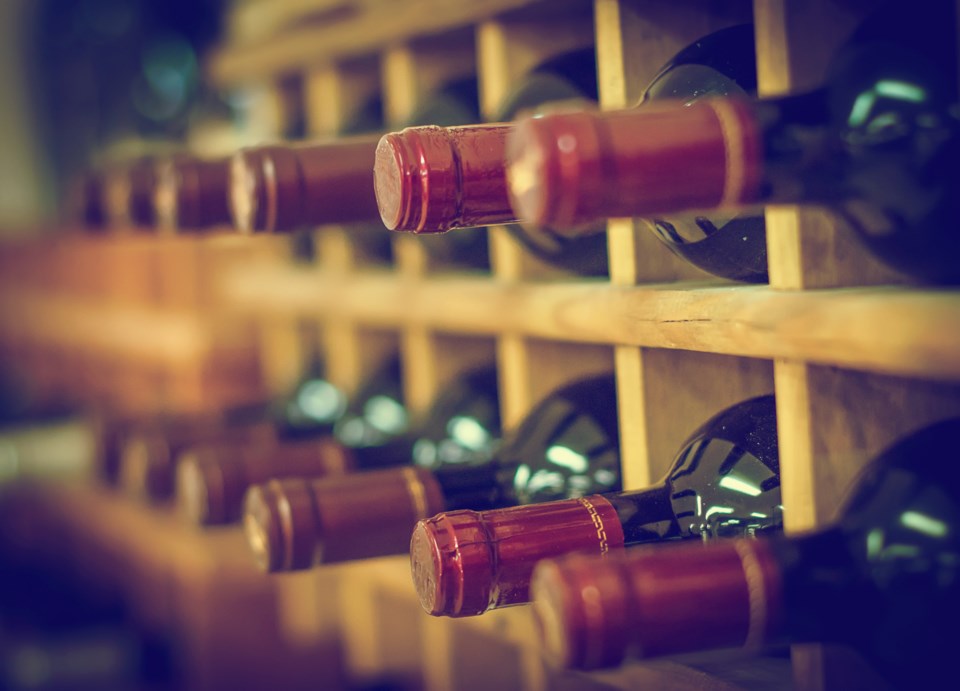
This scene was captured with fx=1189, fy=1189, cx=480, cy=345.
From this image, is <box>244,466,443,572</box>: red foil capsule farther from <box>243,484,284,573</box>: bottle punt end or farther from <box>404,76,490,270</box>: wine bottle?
<box>404,76,490,270</box>: wine bottle

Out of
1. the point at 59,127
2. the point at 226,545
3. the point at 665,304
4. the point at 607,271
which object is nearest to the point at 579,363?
the point at 607,271

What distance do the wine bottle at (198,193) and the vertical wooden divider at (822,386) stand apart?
306 mm

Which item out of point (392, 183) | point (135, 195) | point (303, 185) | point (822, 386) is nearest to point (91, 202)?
point (135, 195)

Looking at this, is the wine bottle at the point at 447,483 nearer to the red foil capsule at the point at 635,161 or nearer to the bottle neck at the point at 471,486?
the bottle neck at the point at 471,486

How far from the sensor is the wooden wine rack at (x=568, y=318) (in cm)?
43

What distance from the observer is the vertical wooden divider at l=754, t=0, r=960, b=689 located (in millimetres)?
434

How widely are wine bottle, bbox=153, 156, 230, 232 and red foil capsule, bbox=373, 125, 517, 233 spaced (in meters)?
0.22

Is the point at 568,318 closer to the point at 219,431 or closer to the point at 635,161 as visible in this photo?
the point at 635,161

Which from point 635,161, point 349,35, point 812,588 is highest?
point 349,35

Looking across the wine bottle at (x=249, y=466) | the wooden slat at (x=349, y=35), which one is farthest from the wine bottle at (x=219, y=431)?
the wooden slat at (x=349, y=35)

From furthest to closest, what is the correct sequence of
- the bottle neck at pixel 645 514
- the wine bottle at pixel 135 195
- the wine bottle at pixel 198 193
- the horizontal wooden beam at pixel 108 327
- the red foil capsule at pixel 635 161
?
the horizontal wooden beam at pixel 108 327
the wine bottle at pixel 135 195
the wine bottle at pixel 198 193
the bottle neck at pixel 645 514
the red foil capsule at pixel 635 161

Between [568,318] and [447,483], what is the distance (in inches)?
3.8

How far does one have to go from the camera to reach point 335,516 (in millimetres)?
518

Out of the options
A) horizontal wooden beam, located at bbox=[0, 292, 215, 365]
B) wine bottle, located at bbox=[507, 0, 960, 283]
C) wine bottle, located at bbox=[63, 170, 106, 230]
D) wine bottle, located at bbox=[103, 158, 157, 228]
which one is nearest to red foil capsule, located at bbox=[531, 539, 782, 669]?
wine bottle, located at bbox=[507, 0, 960, 283]
